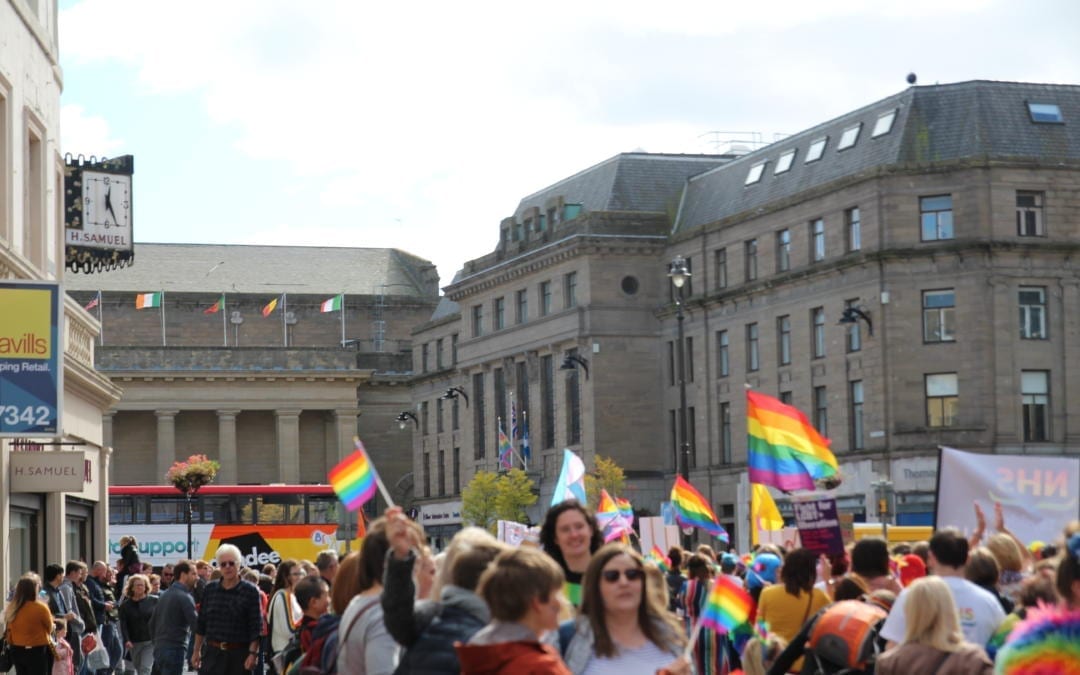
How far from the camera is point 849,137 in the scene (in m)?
68.3

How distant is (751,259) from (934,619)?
64.2m

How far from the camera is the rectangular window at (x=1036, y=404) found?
63219 mm

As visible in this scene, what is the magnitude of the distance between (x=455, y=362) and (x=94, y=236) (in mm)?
66378

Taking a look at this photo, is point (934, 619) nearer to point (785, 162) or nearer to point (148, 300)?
point (785, 162)

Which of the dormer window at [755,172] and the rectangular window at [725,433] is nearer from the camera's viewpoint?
the dormer window at [755,172]

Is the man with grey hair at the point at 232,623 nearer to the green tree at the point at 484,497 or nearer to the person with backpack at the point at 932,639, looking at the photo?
the person with backpack at the point at 932,639

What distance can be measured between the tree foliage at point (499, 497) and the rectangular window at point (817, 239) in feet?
59.9

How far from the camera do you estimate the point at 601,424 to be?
80.6 m

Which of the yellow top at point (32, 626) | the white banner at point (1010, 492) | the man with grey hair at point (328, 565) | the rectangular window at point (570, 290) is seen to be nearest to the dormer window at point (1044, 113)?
the rectangular window at point (570, 290)

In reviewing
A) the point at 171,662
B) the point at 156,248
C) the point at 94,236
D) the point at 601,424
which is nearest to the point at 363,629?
the point at 171,662

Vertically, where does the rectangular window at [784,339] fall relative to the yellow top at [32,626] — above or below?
above

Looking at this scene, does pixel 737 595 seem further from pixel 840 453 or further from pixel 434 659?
pixel 840 453

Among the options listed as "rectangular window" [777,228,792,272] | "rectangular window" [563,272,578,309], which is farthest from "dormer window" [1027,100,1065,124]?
"rectangular window" [563,272,578,309]

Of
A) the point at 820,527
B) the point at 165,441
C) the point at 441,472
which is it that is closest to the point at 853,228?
the point at 441,472
